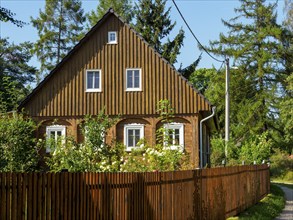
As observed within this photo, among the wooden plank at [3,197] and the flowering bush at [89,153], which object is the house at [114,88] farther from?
the wooden plank at [3,197]

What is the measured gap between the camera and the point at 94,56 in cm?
2719

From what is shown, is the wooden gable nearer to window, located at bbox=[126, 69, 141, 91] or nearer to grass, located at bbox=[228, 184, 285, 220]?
window, located at bbox=[126, 69, 141, 91]

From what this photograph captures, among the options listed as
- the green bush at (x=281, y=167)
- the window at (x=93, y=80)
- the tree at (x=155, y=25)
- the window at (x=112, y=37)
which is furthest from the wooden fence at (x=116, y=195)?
the green bush at (x=281, y=167)

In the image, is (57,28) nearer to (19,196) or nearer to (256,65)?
(256,65)

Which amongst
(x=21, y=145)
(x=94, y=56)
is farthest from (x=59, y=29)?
(x=21, y=145)

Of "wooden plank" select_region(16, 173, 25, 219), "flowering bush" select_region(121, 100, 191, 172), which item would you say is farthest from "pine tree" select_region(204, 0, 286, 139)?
"wooden plank" select_region(16, 173, 25, 219)

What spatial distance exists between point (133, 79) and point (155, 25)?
16.3 metres

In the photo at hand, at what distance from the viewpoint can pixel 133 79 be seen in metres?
27.0

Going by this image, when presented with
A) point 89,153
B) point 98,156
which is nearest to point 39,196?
point 89,153

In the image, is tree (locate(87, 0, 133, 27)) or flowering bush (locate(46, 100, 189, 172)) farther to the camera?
tree (locate(87, 0, 133, 27))

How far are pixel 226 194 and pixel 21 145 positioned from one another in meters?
5.90

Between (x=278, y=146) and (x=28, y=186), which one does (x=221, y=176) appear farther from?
(x=278, y=146)

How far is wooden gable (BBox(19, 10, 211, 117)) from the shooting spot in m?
26.6

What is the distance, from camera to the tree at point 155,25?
42.1 metres
